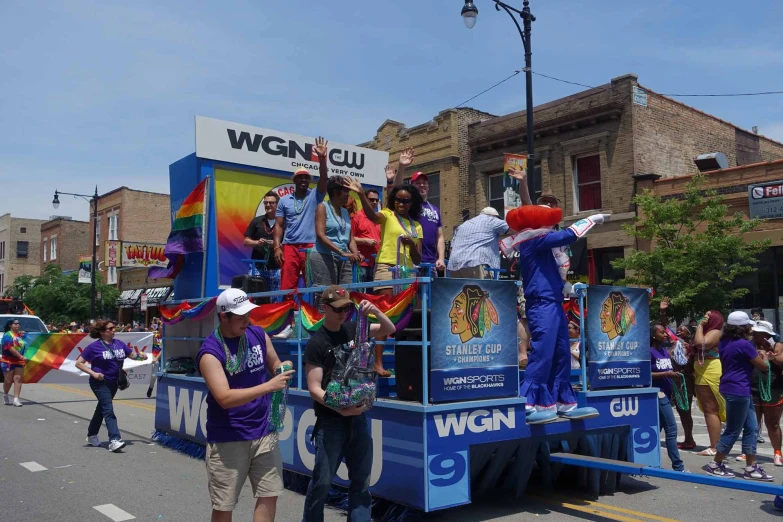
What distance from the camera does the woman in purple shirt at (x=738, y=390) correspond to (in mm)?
7645

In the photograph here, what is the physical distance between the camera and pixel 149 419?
13227 millimetres

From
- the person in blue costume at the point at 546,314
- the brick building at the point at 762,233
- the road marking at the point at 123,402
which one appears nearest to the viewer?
the person in blue costume at the point at 546,314

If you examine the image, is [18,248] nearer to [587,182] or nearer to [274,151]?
[587,182]

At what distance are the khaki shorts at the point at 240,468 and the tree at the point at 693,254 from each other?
14.9 m

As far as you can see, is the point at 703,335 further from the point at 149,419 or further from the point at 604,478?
the point at 149,419

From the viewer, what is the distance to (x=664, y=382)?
8.20 metres

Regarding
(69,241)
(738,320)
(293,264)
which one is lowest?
(738,320)

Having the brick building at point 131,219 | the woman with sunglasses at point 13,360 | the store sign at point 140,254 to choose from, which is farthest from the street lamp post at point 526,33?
the brick building at point 131,219

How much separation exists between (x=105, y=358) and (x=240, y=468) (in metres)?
6.34

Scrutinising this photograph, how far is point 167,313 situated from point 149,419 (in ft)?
12.6

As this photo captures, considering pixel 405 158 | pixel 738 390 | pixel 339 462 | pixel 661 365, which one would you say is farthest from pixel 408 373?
pixel 738 390

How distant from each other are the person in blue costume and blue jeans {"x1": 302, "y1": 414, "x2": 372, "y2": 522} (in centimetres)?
184

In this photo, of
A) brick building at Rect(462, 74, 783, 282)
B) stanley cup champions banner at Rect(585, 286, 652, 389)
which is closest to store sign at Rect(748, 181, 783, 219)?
brick building at Rect(462, 74, 783, 282)

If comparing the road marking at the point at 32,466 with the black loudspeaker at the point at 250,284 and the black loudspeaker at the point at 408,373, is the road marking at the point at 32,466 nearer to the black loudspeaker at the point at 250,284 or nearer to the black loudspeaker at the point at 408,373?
the black loudspeaker at the point at 250,284
